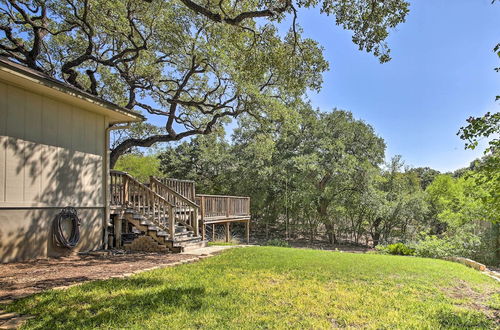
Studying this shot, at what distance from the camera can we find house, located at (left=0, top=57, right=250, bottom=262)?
6.11 metres

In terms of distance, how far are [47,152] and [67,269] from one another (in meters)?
2.64

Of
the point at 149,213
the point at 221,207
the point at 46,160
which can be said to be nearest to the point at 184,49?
the point at 221,207

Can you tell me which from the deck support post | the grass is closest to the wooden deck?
the deck support post

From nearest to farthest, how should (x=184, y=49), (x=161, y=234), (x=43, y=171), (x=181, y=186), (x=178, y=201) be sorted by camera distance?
(x=43, y=171) → (x=161, y=234) → (x=178, y=201) → (x=181, y=186) → (x=184, y=49)

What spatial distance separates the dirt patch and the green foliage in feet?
58.3

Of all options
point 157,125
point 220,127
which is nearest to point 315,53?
point 220,127

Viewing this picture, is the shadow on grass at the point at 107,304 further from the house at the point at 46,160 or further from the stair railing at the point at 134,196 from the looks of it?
the stair railing at the point at 134,196

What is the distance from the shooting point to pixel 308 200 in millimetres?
19359

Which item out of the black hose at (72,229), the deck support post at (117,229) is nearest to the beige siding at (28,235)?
the black hose at (72,229)

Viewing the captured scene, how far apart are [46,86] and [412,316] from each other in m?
7.39

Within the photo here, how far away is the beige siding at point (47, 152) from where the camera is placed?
241 inches

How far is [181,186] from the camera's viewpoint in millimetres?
11031

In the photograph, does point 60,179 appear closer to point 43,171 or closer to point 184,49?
point 43,171

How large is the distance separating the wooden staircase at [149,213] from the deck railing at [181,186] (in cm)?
43
